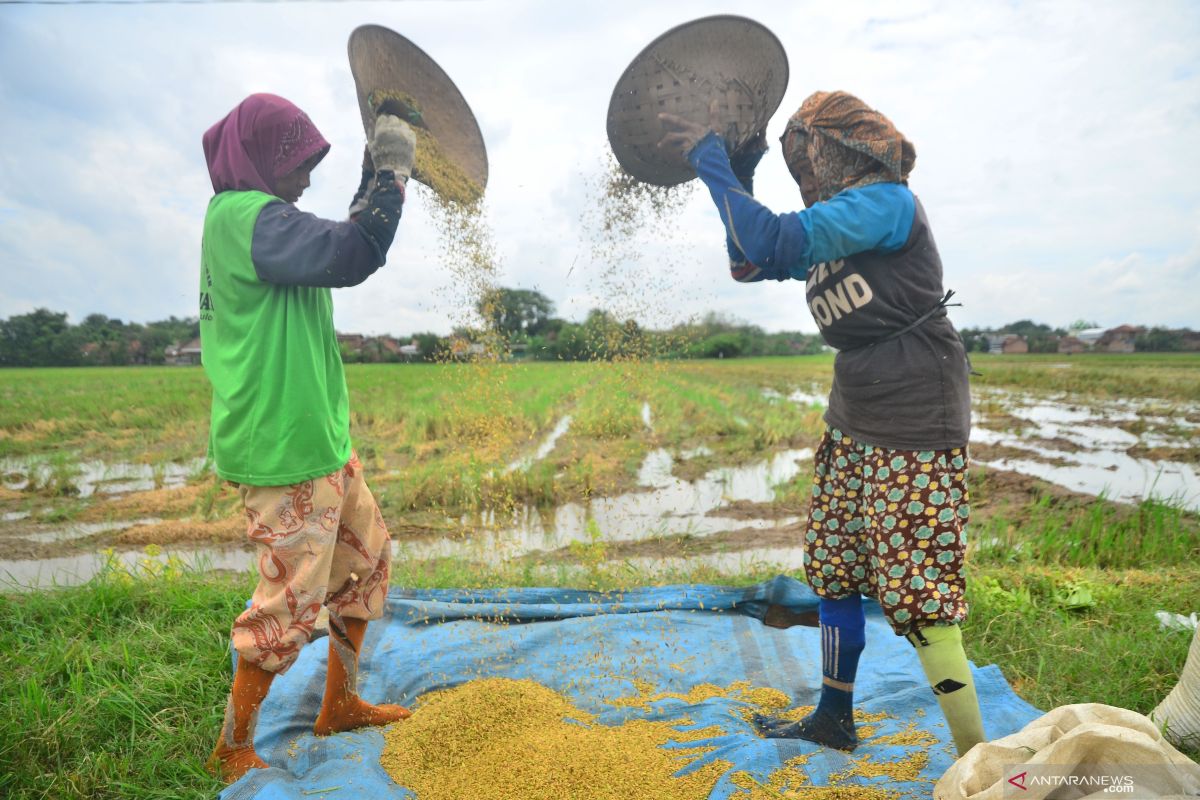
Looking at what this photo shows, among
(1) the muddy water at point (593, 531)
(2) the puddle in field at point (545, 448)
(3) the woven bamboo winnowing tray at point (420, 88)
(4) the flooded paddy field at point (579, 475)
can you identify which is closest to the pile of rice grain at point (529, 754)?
(4) the flooded paddy field at point (579, 475)

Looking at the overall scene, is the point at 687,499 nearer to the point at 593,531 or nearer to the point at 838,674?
the point at 593,531

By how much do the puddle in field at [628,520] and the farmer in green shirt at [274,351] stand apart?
1.84 metres

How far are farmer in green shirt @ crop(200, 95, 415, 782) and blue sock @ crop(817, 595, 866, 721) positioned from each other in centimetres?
128

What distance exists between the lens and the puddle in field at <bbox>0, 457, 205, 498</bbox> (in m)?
5.46

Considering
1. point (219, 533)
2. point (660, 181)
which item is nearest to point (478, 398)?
point (660, 181)

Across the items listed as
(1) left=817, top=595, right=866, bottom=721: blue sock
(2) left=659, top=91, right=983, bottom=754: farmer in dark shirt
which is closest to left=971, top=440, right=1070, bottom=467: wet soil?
(1) left=817, top=595, right=866, bottom=721: blue sock

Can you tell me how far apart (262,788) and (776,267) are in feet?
5.40

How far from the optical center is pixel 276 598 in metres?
1.61

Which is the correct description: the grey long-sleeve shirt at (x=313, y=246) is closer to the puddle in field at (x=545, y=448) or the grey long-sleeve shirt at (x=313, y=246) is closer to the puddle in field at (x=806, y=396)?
the puddle in field at (x=545, y=448)

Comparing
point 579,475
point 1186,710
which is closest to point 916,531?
point 1186,710

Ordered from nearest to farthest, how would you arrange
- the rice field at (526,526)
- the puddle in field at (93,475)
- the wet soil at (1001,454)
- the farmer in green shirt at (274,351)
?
the farmer in green shirt at (274,351)
the rice field at (526,526)
the puddle in field at (93,475)
the wet soil at (1001,454)

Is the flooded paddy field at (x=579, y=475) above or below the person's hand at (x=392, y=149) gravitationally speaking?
below

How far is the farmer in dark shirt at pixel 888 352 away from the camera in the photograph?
147 cm

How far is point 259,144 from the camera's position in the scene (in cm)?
165
